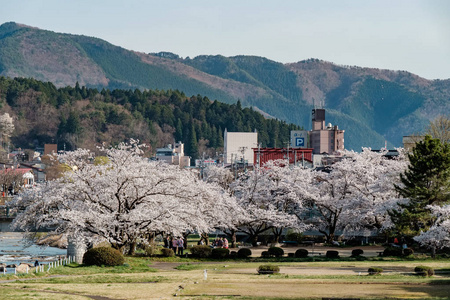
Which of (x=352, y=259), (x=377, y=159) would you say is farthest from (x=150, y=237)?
(x=377, y=159)

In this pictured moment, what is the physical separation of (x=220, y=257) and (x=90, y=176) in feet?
40.0

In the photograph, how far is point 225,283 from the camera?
1633 inches

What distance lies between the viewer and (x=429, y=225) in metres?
59.2

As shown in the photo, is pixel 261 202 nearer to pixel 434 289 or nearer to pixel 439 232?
pixel 439 232

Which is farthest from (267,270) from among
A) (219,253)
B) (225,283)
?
(219,253)

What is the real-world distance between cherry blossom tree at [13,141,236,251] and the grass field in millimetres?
2975

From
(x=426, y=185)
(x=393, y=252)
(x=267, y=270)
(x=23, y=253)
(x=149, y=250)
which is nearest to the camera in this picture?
(x=267, y=270)

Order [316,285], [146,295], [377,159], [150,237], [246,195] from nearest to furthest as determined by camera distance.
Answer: [146,295]
[316,285]
[150,237]
[246,195]
[377,159]

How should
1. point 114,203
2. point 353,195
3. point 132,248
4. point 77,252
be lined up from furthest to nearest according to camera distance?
point 353,195
point 132,248
point 114,203
point 77,252

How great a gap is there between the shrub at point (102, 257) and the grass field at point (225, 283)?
2.31ft

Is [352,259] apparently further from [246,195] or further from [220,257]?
[246,195]

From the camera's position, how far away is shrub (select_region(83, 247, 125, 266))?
1868 inches

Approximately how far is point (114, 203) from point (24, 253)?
3177 centimetres

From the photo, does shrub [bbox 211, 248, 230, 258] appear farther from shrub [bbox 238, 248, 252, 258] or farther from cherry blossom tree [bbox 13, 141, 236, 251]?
cherry blossom tree [bbox 13, 141, 236, 251]
